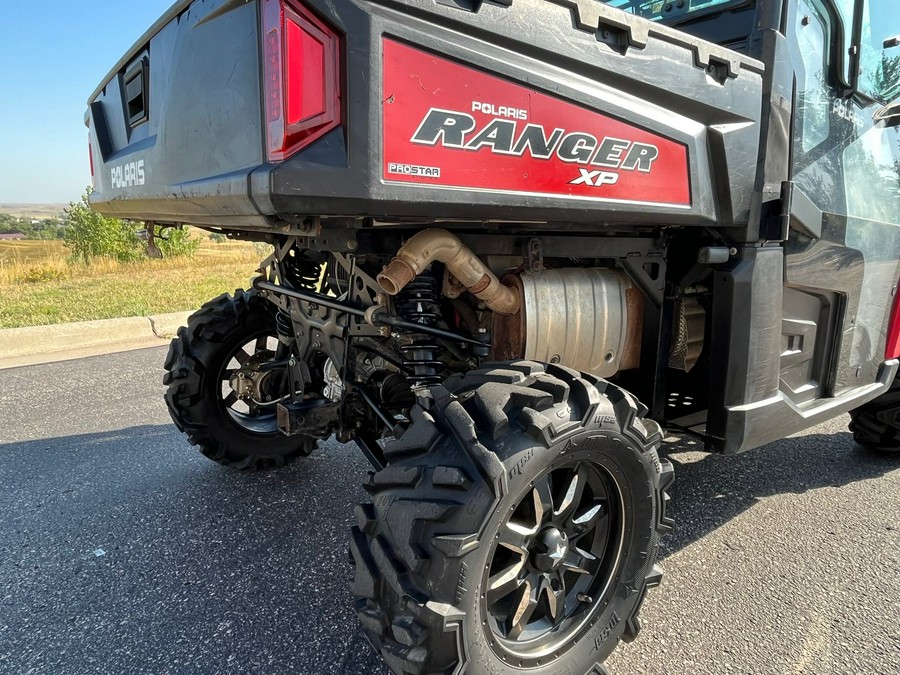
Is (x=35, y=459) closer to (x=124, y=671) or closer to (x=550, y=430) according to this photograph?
(x=124, y=671)

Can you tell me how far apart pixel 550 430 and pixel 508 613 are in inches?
25.7

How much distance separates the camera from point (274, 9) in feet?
4.82

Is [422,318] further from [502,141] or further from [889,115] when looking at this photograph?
[889,115]

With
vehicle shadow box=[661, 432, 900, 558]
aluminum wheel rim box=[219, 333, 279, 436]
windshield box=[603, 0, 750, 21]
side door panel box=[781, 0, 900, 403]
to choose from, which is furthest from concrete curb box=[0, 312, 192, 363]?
side door panel box=[781, 0, 900, 403]

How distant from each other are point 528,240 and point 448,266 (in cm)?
36

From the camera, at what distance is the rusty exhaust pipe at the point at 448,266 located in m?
1.98

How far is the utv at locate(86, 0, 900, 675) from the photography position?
5.16 feet

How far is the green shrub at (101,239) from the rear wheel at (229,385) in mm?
15346

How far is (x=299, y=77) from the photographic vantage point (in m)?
1.47

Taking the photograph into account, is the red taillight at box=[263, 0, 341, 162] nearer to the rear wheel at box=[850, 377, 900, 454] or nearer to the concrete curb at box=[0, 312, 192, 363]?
the rear wheel at box=[850, 377, 900, 454]

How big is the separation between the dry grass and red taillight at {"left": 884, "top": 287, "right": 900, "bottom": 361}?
25.4 ft

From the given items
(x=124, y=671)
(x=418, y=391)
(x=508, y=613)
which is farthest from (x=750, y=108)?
(x=124, y=671)

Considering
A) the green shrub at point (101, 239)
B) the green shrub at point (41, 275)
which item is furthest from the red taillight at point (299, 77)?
the green shrub at point (101, 239)

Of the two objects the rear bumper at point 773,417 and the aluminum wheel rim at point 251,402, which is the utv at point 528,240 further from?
the aluminum wheel rim at point 251,402
